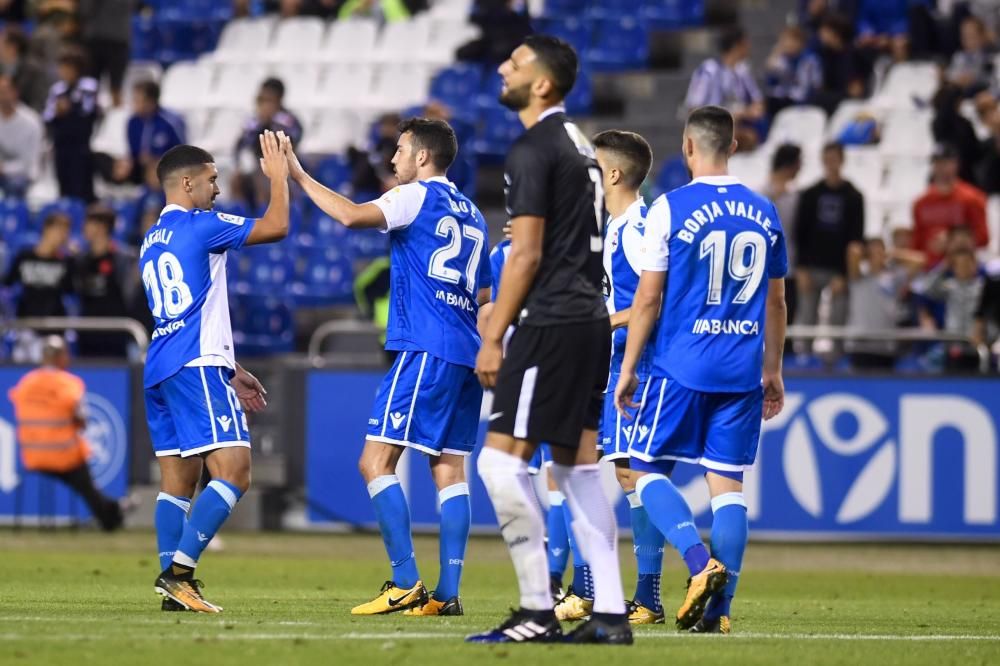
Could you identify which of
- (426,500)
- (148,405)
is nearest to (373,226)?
(148,405)

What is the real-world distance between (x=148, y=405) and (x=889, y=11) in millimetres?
14879

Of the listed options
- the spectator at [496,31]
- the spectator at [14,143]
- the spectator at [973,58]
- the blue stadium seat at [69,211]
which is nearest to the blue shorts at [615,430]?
the spectator at [973,58]

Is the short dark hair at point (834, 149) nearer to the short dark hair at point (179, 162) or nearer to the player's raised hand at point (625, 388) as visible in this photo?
the short dark hair at point (179, 162)

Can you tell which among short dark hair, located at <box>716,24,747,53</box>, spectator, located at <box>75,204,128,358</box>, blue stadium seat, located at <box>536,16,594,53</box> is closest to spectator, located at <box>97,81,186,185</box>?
spectator, located at <box>75,204,128,358</box>

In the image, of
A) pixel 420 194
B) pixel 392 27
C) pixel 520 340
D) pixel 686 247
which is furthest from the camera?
pixel 392 27

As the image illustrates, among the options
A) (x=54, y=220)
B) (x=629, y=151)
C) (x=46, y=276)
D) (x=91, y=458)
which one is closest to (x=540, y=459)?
(x=629, y=151)

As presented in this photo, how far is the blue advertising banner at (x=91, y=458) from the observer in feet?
59.0

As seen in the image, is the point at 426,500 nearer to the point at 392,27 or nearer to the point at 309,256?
the point at 309,256

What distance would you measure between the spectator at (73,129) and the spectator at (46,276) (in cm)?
355

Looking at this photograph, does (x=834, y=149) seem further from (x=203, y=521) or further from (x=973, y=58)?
(x=203, y=521)

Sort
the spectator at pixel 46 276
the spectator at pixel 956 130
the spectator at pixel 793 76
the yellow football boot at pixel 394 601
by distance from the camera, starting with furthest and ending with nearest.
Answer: the spectator at pixel 793 76 → the spectator at pixel 956 130 → the spectator at pixel 46 276 → the yellow football boot at pixel 394 601

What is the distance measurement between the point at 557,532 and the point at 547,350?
2.97m

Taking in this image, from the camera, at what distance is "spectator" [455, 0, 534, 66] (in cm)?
2275

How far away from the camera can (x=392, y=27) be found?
24.9m
